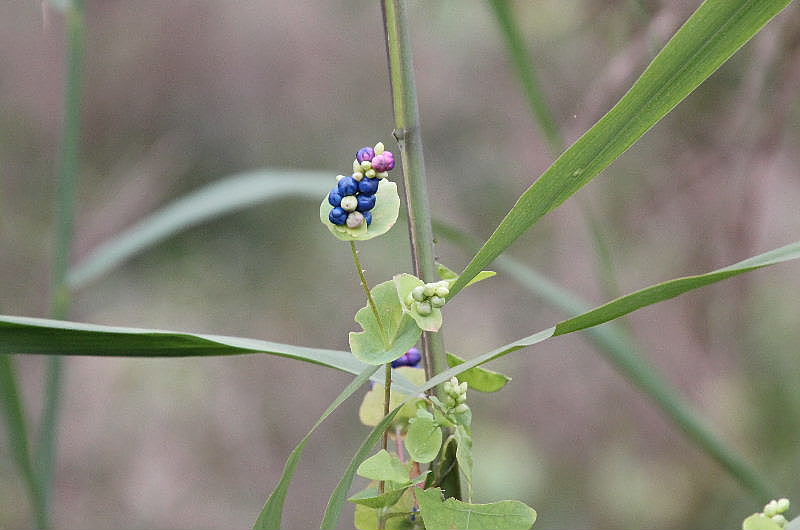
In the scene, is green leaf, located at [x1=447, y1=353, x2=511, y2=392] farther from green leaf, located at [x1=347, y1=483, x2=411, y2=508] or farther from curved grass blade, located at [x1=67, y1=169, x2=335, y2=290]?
curved grass blade, located at [x1=67, y1=169, x2=335, y2=290]

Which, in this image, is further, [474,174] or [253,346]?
[474,174]

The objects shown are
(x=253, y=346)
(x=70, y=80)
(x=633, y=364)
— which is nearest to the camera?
(x=253, y=346)

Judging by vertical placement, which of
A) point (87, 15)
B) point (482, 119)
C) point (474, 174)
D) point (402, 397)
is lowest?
point (402, 397)

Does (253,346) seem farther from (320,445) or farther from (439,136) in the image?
(439,136)

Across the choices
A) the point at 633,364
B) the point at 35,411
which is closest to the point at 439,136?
the point at 35,411

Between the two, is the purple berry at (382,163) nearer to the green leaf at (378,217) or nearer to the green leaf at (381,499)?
the green leaf at (378,217)

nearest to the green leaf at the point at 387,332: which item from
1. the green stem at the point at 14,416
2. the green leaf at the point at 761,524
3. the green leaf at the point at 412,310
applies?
the green leaf at the point at 412,310

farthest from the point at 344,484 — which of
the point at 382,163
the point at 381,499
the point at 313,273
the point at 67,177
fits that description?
the point at 313,273
